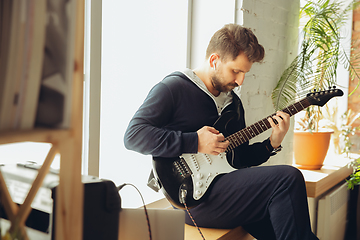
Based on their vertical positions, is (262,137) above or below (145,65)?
below

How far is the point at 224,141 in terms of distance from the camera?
136 centimetres

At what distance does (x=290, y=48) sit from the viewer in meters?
2.35

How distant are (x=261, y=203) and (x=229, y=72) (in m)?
0.57

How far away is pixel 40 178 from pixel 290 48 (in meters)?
2.25

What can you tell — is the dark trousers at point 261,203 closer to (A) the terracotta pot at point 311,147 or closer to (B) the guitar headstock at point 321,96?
(B) the guitar headstock at point 321,96

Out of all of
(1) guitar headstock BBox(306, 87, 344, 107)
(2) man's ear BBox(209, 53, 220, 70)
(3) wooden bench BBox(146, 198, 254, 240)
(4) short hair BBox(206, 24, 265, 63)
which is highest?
(4) short hair BBox(206, 24, 265, 63)

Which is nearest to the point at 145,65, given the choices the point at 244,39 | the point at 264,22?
the point at 244,39

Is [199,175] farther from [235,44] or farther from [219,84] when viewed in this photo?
[235,44]

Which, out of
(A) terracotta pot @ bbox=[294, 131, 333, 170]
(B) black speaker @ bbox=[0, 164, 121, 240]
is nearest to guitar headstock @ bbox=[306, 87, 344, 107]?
(A) terracotta pot @ bbox=[294, 131, 333, 170]

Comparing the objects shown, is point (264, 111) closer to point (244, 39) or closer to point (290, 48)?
point (290, 48)

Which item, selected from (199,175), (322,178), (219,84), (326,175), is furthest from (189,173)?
(326,175)

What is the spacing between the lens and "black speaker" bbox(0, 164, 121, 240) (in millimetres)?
458

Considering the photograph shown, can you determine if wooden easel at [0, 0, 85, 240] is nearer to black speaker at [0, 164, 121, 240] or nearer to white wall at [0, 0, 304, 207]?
black speaker at [0, 164, 121, 240]

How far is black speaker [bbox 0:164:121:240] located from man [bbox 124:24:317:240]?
1.87ft
